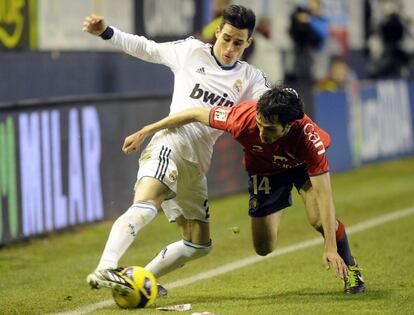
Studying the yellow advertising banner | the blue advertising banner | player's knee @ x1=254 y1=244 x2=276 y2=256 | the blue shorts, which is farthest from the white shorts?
the blue advertising banner

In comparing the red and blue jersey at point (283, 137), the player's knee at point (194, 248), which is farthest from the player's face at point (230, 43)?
the player's knee at point (194, 248)

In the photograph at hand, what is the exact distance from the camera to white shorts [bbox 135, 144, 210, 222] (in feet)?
26.3

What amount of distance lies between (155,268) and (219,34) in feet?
5.88

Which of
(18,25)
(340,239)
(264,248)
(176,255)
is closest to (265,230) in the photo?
(264,248)

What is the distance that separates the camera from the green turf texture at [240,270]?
8.12 m

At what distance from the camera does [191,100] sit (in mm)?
8430

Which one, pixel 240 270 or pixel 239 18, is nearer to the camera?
pixel 239 18

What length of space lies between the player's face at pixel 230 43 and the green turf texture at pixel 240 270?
69.3 inches

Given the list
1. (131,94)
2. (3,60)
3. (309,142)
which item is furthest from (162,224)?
(309,142)

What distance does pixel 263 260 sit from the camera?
10.8m

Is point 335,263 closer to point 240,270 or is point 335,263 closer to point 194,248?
point 194,248

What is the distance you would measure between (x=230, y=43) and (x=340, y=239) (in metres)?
1.67

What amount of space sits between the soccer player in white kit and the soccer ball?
1.87 ft

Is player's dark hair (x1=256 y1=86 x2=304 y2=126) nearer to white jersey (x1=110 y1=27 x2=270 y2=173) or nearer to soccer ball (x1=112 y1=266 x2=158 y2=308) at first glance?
white jersey (x1=110 y1=27 x2=270 y2=173)
